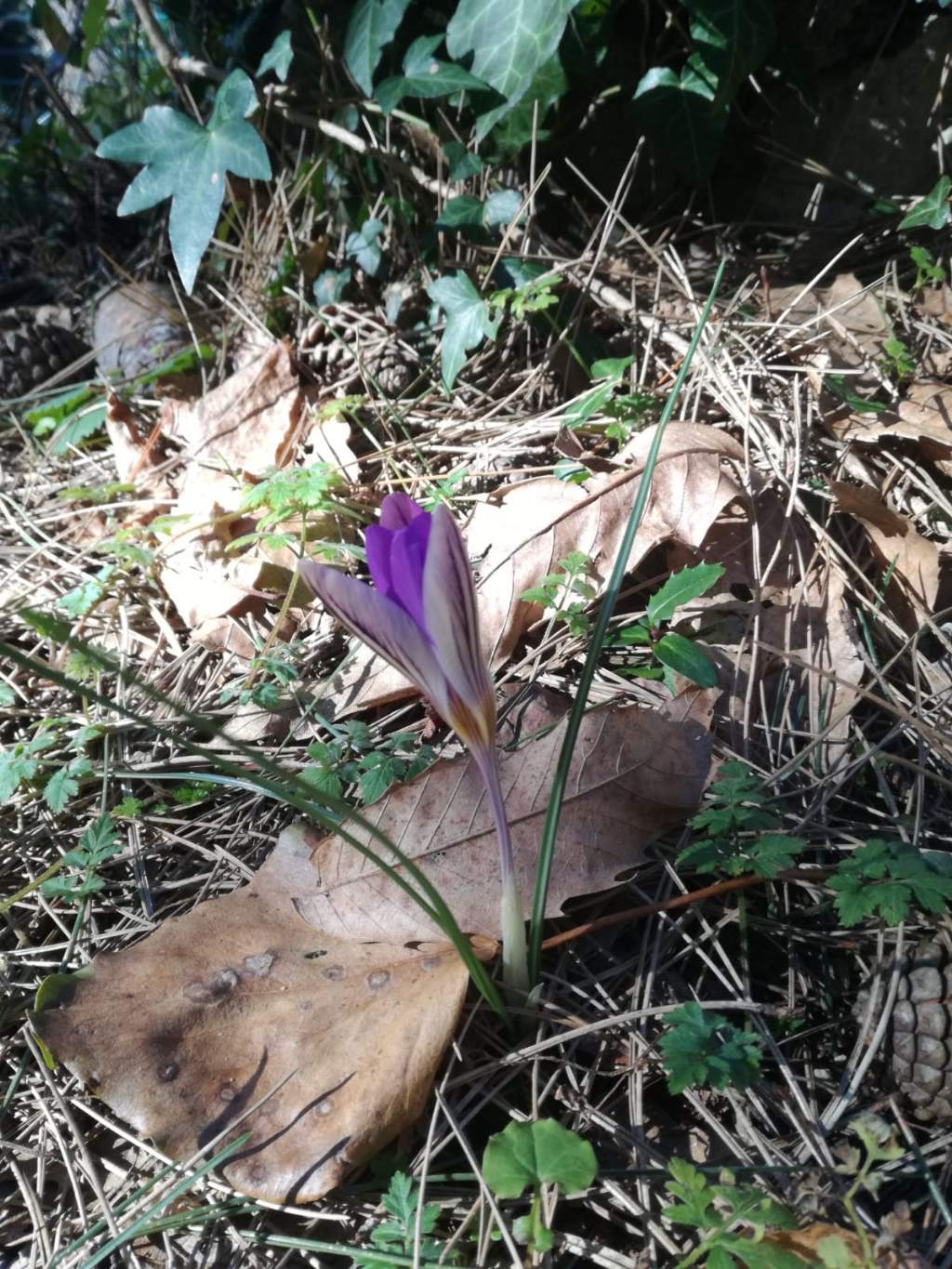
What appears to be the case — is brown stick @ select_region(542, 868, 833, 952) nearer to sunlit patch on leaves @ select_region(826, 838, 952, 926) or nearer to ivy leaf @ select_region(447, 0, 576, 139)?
sunlit patch on leaves @ select_region(826, 838, 952, 926)

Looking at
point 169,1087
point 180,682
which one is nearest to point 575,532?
point 180,682

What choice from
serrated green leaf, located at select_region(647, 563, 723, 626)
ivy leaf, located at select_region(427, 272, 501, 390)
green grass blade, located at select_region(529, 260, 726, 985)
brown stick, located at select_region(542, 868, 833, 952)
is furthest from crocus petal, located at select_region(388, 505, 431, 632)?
ivy leaf, located at select_region(427, 272, 501, 390)

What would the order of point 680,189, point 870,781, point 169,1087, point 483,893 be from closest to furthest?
1. point 169,1087
2. point 483,893
3. point 870,781
4. point 680,189

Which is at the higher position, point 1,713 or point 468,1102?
point 1,713

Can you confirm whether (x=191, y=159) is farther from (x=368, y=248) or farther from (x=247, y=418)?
(x=247, y=418)

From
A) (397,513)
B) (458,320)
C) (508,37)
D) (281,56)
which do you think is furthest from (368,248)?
(397,513)

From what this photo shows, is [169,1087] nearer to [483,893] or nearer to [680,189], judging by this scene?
[483,893]

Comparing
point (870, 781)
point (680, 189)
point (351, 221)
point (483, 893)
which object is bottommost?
point (870, 781)
